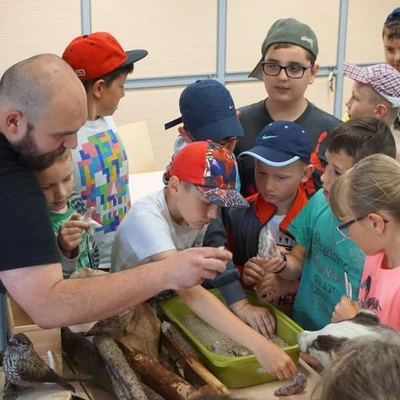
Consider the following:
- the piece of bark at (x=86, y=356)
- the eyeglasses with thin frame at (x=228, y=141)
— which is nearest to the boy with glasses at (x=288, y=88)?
the eyeglasses with thin frame at (x=228, y=141)

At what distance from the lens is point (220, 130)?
6.79ft

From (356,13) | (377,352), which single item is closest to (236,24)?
(356,13)

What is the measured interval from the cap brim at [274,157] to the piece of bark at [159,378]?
30.1 inches

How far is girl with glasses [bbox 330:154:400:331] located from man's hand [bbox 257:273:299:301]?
36 centimetres

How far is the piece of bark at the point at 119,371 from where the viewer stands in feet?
4.38

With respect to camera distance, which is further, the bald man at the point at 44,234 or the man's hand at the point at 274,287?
the man's hand at the point at 274,287

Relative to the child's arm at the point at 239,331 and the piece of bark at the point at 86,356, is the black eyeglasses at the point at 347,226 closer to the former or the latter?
the child's arm at the point at 239,331

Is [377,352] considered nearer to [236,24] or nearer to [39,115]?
[39,115]

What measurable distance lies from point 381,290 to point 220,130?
80 cm

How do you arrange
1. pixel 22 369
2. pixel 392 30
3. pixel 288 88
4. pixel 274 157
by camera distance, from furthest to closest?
pixel 392 30
pixel 288 88
pixel 274 157
pixel 22 369

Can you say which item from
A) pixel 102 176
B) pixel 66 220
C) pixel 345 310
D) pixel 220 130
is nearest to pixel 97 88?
pixel 102 176

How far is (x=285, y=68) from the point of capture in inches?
89.7

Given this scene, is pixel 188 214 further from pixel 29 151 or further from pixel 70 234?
pixel 29 151

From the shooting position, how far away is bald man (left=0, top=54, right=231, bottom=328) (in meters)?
1.37
